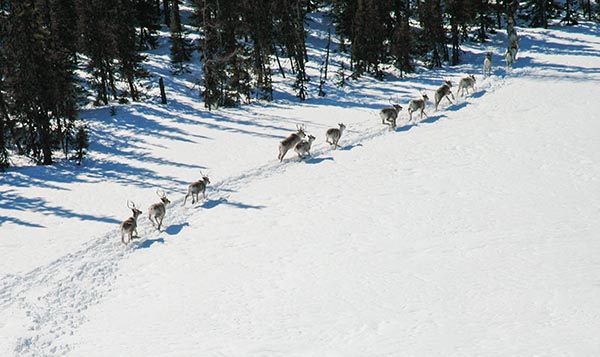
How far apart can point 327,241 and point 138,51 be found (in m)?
34.1

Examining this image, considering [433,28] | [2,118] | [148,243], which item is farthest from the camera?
[433,28]

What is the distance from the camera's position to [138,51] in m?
43.2

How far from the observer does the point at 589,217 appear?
1593 cm

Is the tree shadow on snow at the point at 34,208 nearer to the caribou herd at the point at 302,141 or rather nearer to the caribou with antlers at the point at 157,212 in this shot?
the caribou herd at the point at 302,141

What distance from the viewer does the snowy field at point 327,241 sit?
1111cm

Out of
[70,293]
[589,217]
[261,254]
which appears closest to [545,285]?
[589,217]

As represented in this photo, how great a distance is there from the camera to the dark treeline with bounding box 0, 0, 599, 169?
1093 inches

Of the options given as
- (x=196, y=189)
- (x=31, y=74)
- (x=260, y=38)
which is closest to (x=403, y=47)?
(x=260, y=38)

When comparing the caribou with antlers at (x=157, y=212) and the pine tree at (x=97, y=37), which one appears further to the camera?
the pine tree at (x=97, y=37)

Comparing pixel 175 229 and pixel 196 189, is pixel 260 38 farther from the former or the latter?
pixel 175 229

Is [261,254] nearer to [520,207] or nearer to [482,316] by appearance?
[482,316]

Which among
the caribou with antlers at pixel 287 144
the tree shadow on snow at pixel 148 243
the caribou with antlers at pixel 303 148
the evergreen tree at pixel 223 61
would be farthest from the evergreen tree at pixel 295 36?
the tree shadow on snow at pixel 148 243

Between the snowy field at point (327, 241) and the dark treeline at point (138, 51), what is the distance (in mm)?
3790

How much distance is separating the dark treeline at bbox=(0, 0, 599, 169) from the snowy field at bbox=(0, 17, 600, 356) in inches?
149
